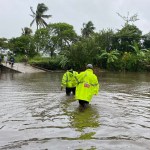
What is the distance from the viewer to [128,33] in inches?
1919

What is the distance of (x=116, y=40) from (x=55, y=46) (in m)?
9.36

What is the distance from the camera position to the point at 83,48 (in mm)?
42000

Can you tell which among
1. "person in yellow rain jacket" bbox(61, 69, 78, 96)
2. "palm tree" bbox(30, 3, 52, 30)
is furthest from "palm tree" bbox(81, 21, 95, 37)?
"person in yellow rain jacket" bbox(61, 69, 78, 96)

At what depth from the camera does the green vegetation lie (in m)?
43.2

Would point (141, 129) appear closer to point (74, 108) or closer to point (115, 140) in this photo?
point (115, 140)

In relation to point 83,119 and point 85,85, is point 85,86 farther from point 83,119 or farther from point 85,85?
point 83,119

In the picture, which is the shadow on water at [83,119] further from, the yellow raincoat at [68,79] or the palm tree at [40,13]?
the palm tree at [40,13]

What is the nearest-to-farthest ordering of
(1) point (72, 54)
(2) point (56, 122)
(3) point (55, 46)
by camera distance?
(2) point (56, 122), (1) point (72, 54), (3) point (55, 46)

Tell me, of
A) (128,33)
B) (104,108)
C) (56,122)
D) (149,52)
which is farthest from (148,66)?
(56,122)

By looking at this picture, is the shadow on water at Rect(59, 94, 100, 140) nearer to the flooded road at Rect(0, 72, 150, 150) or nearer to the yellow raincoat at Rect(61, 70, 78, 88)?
the flooded road at Rect(0, 72, 150, 150)

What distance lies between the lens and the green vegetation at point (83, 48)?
43.2 meters

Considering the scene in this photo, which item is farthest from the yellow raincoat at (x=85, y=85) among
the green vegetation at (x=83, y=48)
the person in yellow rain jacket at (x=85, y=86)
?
the green vegetation at (x=83, y=48)

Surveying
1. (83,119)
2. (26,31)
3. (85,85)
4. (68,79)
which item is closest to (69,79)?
(68,79)

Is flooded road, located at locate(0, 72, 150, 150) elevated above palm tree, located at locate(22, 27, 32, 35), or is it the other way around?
palm tree, located at locate(22, 27, 32, 35)
